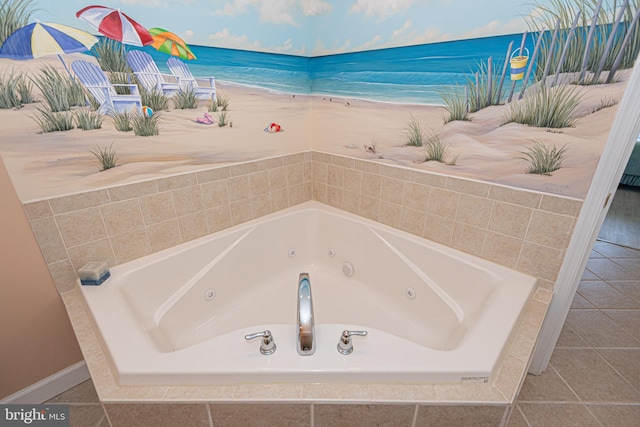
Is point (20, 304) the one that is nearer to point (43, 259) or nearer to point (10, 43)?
point (43, 259)

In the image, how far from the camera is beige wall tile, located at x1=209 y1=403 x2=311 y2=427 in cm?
88

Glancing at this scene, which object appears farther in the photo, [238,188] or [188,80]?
[238,188]

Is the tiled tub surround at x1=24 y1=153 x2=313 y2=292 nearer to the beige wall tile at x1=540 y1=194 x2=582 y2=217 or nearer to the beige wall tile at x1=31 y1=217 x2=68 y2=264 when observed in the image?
the beige wall tile at x1=31 y1=217 x2=68 y2=264

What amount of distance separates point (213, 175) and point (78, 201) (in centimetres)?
63

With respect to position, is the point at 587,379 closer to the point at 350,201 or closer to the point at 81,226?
the point at 350,201

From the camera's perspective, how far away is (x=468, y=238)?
1538 millimetres

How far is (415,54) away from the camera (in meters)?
1.47

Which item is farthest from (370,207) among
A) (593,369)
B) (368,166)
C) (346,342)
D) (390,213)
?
(593,369)

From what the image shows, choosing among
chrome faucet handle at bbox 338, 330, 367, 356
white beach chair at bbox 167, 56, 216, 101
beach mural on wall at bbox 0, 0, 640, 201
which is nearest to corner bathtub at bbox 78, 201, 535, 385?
chrome faucet handle at bbox 338, 330, 367, 356

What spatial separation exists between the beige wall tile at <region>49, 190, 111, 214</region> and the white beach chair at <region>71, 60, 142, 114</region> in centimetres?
38

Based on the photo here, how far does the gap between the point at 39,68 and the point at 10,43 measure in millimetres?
96

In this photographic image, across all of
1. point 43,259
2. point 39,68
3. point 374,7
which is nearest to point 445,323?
point 374,7

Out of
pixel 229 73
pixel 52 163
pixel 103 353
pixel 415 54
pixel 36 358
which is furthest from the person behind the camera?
pixel 229 73

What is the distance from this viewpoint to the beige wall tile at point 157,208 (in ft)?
4.89
